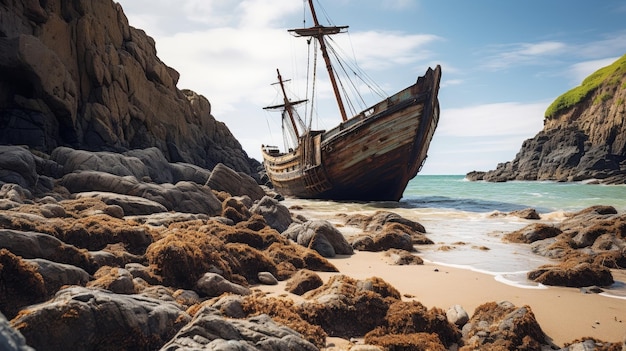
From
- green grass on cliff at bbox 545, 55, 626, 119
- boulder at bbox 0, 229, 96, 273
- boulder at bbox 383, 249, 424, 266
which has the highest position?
green grass on cliff at bbox 545, 55, 626, 119

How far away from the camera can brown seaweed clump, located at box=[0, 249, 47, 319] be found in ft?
14.6

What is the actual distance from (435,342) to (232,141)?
176 ft

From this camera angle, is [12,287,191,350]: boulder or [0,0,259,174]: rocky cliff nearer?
[12,287,191,350]: boulder

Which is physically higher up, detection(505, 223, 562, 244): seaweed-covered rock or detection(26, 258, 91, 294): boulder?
detection(26, 258, 91, 294): boulder

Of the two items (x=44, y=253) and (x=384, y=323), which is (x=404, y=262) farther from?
(x=44, y=253)

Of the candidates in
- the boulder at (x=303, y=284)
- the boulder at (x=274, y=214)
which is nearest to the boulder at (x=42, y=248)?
the boulder at (x=303, y=284)

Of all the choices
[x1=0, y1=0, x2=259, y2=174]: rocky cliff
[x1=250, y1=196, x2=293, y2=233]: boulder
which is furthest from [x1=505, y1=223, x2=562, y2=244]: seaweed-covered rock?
[x1=0, y1=0, x2=259, y2=174]: rocky cliff

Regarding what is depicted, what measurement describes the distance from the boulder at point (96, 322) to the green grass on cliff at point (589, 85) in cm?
9445

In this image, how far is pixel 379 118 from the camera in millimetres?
28250

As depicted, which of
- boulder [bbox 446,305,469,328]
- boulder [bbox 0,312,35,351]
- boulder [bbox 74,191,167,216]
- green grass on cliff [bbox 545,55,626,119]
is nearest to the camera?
boulder [bbox 0,312,35,351]

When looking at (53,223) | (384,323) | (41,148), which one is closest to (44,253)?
(53,223)

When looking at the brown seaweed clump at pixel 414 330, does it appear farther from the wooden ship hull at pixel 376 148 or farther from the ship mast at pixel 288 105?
the ship mast at pixel 288 105

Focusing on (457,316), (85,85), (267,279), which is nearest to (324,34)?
(85,85)

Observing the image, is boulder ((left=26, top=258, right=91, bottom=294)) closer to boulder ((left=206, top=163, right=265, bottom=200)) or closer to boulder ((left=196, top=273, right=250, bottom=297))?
boulder ((left=196, top=273, right=250, bottom=297))
